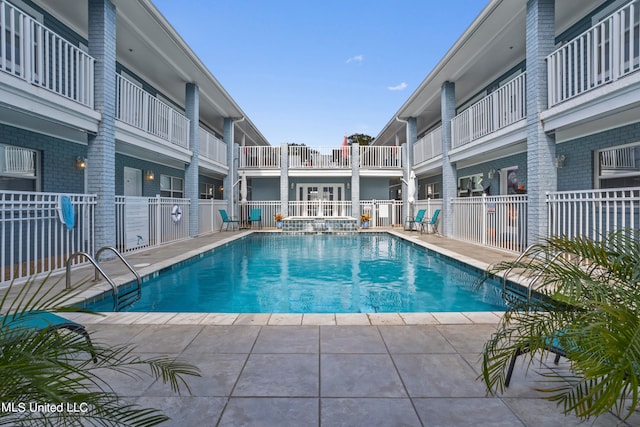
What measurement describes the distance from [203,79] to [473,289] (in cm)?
1106

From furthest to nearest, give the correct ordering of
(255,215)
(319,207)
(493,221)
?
(319,207), (255,215), (493,221)

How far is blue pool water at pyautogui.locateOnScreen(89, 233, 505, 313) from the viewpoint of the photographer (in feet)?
17.8

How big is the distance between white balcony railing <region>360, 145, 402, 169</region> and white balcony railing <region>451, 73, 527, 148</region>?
226 inches

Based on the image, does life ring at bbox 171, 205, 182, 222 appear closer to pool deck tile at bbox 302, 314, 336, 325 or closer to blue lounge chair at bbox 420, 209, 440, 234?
pool deck tile at bbox 302, 314, 336, 325

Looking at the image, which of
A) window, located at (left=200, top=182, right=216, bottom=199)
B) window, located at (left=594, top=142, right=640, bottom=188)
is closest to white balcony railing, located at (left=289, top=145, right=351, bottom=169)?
window, located at (left=200, top=182, right=216, bottom=199)

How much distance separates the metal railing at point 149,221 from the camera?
8438 millimetres

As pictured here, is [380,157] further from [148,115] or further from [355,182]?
[148,115]

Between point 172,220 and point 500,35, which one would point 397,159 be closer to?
point 500,35

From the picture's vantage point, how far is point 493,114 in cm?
976

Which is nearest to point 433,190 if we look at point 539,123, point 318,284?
point 539,123

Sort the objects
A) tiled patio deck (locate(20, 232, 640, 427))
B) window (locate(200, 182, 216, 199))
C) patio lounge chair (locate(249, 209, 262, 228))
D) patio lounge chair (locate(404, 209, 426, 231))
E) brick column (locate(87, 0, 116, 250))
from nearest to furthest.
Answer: tiled patio deck (locate(20, 232, 640, 427))
brick column (locate(87, 0, 116, 250))
patio lounge chair (locate(404, 209, 426, 231))
patio lounge chair (locate(249, 209, 262, 228))
window (locate(200, 182, 216, 199))

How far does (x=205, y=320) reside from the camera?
399 cm

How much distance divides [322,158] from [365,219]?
13.1 ft

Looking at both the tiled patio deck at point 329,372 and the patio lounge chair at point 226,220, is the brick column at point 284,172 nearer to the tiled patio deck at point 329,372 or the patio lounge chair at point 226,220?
the patio lounge chair at point 226,220
